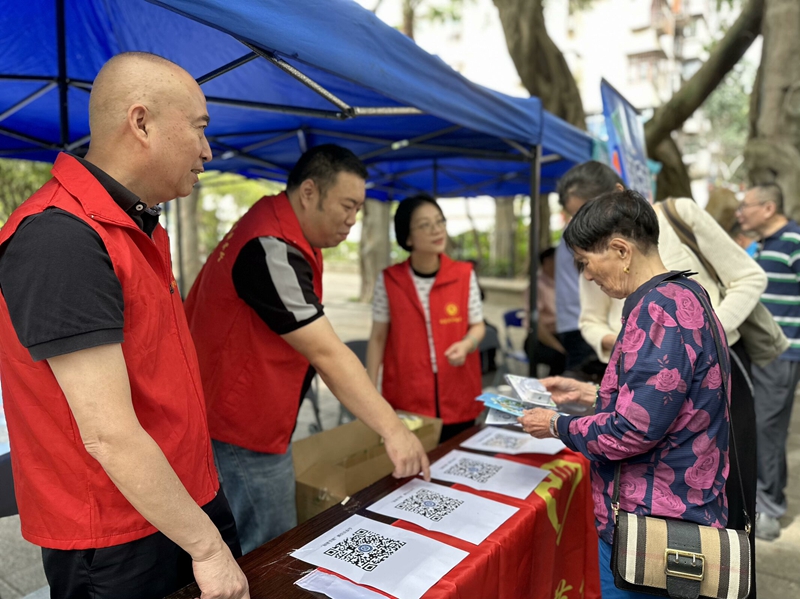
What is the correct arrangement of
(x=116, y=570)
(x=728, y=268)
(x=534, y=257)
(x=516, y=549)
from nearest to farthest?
(x=116, y=570) < (x=516, y=549) < (x=728, y=268) < (x=534, y=257)

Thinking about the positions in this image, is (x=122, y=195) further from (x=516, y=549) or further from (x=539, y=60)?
(x=539, y=60)

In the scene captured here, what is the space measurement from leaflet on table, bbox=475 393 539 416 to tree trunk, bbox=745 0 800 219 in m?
4.59

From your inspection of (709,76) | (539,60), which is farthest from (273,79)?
(709,76)

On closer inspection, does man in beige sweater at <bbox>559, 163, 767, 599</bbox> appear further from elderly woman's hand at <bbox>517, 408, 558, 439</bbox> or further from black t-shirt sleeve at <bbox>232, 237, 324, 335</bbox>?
black t-shirt sleeve at <bbox>232, 237, 324, 335</bbox>

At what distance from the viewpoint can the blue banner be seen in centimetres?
311

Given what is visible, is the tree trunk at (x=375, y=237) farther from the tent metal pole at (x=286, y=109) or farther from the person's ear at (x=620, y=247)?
the person's ear at (x=620, y=247)

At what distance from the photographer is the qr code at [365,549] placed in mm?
1290

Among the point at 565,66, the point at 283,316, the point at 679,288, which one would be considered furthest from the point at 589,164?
the point at 565,66

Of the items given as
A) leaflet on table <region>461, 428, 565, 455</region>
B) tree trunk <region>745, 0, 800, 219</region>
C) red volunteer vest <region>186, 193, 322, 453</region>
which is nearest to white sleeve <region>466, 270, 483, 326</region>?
leaflet on table <region>461, 428, 565, 455</region>

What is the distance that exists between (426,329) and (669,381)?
145cm

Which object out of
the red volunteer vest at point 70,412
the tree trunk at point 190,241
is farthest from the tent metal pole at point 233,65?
the tree trunk at point 190,241

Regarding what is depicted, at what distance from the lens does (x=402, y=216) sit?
8.65ft

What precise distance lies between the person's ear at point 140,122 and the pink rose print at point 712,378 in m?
1.22

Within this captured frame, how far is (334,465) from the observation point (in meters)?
1.97
